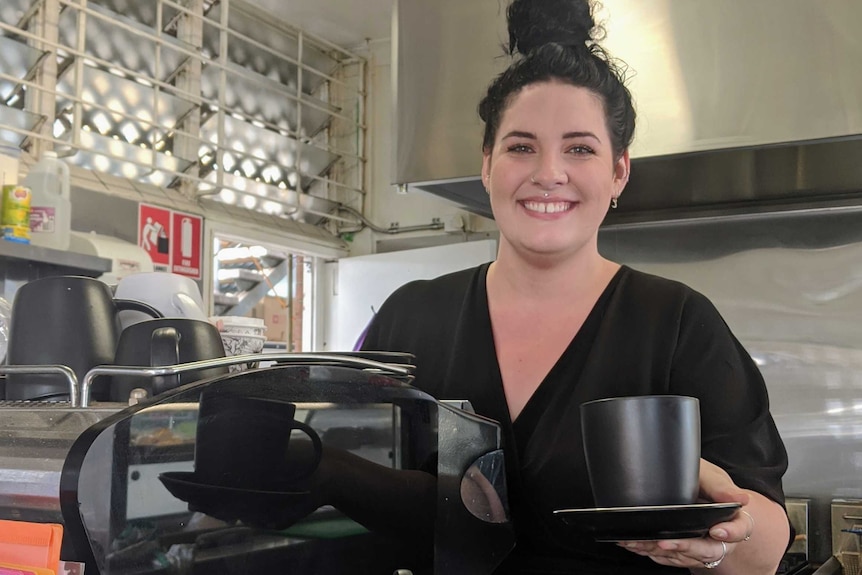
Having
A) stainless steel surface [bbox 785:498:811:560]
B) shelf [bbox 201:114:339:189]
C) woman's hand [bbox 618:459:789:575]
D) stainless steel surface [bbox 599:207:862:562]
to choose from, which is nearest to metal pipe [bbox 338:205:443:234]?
shelf [bbox 201:114:339:189]

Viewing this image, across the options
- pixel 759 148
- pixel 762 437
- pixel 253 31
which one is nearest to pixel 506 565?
pixel 762 437

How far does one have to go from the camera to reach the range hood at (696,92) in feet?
4.17

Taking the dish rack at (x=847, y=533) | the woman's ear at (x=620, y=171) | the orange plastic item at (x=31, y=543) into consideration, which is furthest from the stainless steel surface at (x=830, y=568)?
the orange plastic item at (x=31, y=543)

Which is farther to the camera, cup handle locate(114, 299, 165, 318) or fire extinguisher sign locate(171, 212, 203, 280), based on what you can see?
fire extinguisher sign locate(171, 212, 203, 280)

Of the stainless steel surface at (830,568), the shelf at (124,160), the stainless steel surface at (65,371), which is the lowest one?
the stainless steel surface at (830,568)

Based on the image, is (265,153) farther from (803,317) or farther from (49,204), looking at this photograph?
(803,317)

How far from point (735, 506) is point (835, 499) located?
1285mm

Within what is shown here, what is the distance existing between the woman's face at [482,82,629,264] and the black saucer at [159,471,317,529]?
0.50 metres

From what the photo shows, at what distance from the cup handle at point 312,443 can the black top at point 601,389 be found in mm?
352

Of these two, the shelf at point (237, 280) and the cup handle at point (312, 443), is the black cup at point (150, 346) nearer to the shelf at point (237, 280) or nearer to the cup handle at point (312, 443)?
the cup handle at point (312, 443)

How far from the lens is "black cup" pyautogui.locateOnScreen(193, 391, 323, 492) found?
48 centimetres

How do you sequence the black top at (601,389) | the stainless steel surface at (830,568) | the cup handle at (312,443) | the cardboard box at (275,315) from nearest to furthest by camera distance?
1. the cup handle at (312,443)
2. the black top at (601,389)
3. the stainless steel surface at (830,568)
4. the cardboard box at (275,315)

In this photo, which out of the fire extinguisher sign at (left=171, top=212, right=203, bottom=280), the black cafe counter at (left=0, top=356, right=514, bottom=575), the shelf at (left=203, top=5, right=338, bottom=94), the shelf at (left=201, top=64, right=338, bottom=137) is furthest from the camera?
the shelf at (left=203, top=5, right=338, bottom=94)

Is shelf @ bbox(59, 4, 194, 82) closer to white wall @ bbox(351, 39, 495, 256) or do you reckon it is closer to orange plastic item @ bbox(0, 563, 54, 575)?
white wall @ bbox(351, 39, 495, 256)
